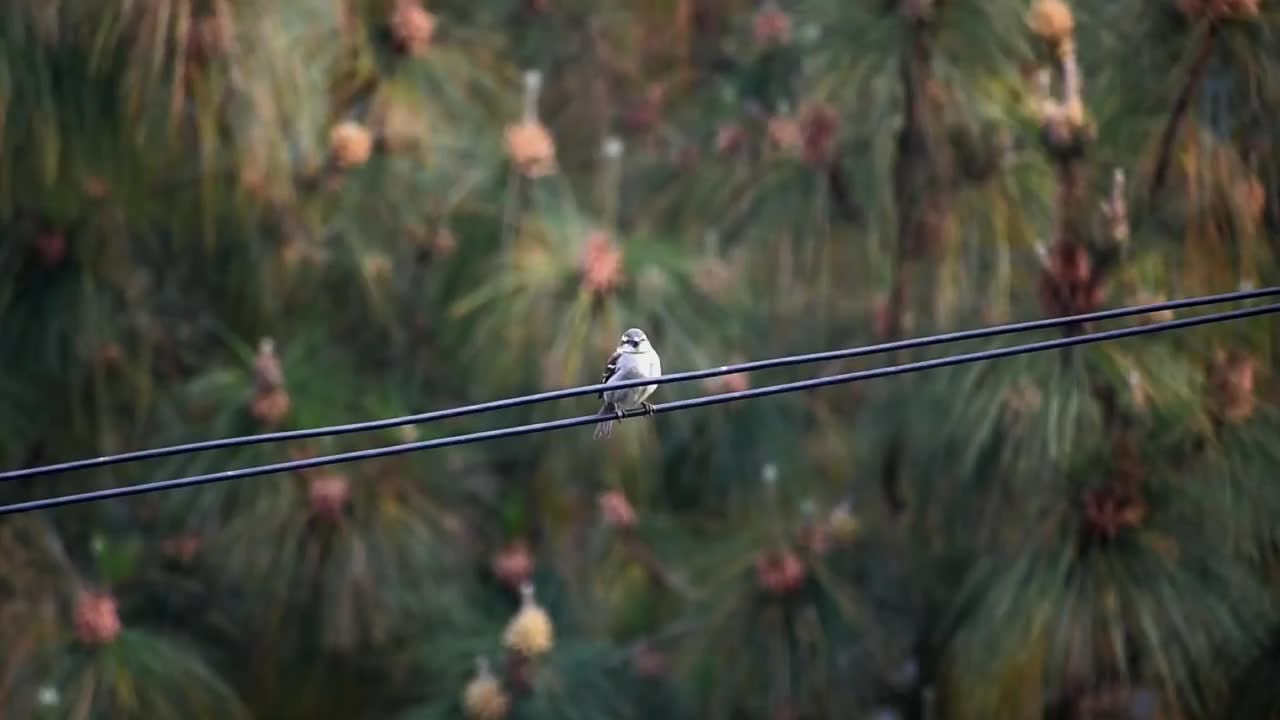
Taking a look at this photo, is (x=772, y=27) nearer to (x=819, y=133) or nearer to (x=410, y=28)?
(x=819, y=133)

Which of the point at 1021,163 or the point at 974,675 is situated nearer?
the point at 974,675

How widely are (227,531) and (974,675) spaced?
7.78 ft

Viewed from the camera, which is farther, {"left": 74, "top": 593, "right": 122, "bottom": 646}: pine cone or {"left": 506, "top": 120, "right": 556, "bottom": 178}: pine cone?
{"left": 506, "top": 120, "right": 556, "bottom": 178}: pine cone

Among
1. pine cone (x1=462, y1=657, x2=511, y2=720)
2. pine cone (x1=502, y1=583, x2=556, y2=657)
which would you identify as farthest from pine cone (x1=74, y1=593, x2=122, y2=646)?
pine cone (x1=502, y1=583, x2=556, y2=657)

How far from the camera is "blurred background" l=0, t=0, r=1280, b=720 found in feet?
19.7

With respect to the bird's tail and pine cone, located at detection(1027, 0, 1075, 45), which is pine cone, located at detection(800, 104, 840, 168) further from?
the bird's tail

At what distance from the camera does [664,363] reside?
707 centimetres

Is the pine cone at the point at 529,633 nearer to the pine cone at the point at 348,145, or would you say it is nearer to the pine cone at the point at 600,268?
the pine cone at the point at 600,268

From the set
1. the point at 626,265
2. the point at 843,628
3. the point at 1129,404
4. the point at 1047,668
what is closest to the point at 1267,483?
the point at 1129,404

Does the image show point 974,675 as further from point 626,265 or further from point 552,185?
point 552,185

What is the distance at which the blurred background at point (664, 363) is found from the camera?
19.7ft

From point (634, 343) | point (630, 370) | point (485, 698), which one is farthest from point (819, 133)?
point (485, 698)

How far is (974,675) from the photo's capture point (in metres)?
6.17

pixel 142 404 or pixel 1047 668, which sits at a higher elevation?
pixel 142 404
